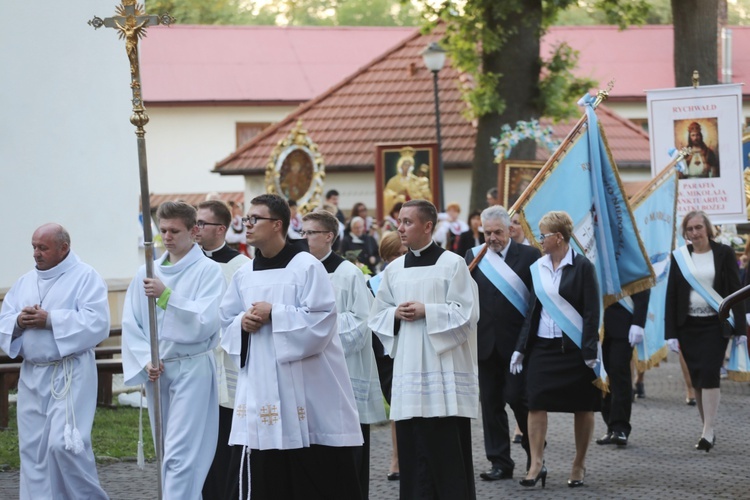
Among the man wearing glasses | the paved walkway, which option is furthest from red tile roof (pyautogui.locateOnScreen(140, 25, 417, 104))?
the man wearing glasses

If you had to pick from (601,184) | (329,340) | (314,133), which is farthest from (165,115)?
(329,340)

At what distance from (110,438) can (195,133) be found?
29437 millimetres

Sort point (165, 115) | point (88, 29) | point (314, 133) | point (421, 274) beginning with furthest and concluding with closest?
point (165, 115) → point (314, 133) → point (88, 29) → point (421, 274)

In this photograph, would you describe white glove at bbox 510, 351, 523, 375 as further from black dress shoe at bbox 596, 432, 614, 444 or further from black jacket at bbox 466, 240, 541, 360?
black dress shoe at bbox 596, 432, 614, 444

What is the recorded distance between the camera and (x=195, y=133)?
41.0 meters

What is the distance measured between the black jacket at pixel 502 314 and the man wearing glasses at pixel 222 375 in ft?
7.33

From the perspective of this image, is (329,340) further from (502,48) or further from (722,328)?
(502,48)

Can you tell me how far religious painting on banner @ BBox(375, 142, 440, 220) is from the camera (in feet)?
78.7

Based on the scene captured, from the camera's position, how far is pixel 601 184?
11227 millimetres

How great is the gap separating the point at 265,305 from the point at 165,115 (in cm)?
3456

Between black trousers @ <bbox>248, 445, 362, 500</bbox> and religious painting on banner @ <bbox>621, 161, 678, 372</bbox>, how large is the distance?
651 centimetres

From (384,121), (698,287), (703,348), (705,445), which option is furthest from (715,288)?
(384,121)

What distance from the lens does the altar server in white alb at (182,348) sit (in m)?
8.25

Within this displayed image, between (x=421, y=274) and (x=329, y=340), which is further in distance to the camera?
(x=421, y=274)
